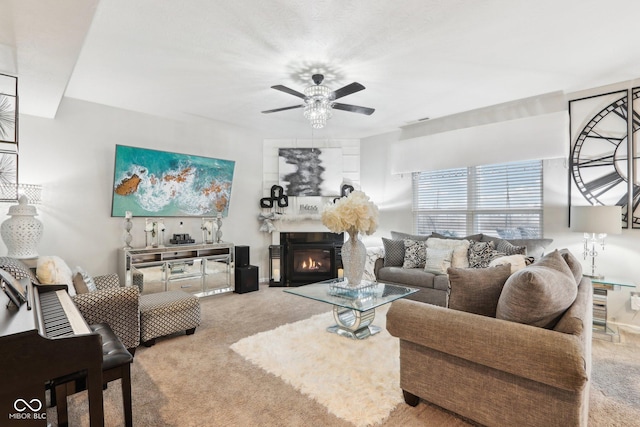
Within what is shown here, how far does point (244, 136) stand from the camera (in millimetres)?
5535

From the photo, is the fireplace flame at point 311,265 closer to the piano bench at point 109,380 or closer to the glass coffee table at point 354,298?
the glass coffee table at point 354,298

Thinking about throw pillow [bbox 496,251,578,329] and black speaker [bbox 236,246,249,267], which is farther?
black speaker [bbox 236,246,249,267]

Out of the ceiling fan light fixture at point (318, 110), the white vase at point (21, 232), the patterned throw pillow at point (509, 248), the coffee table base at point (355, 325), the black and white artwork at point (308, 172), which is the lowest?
the coffee table base at point (355, 325)

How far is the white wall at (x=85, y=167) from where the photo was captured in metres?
3.72

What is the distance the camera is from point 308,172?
5.71 m

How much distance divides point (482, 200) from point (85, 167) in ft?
17.8

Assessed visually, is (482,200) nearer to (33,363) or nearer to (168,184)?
(168,184)

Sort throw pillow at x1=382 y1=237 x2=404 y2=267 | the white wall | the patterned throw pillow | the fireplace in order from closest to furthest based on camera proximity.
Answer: the patterned throw pillow, the white wall, throw pillow at x1=382 y1=237 x2=404 y2=267, the fireplace

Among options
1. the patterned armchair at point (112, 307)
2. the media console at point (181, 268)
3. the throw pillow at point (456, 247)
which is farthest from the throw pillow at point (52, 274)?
the throw pillow at point (456, 247)

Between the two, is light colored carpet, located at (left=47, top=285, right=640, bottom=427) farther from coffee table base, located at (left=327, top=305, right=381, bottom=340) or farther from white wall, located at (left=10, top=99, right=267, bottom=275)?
white wall, located at (left=10, top=99, right=267, bottom=275)

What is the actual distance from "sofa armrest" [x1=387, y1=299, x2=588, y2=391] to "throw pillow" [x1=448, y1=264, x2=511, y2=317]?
12 cm

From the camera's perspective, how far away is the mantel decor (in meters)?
2.91

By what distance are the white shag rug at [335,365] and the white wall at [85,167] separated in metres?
2.57

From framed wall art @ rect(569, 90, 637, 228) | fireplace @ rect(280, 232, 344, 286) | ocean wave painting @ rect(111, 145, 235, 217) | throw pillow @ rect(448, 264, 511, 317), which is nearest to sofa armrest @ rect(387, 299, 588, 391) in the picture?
throw pillow @ rect(448, 264, 511, 317)
